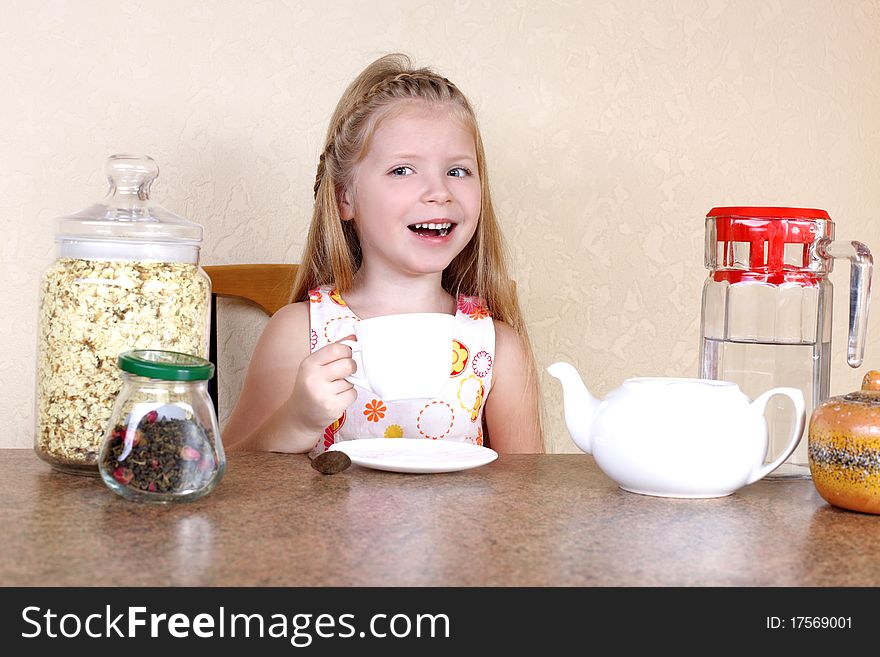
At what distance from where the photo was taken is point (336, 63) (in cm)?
157

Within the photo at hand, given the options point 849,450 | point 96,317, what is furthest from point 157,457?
point 849,450

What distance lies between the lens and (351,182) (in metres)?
1.47

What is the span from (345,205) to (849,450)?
3.07ft


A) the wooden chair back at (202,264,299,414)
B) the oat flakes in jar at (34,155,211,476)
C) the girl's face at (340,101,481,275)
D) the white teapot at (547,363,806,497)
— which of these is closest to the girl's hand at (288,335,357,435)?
the oat flakes in jar at (34,155,211,476)

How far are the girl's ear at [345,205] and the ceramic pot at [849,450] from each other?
88 cm

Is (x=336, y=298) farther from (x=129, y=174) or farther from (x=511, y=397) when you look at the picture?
(x=129, y=174)

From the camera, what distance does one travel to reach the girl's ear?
1.48 metres

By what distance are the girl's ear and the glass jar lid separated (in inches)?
24.6

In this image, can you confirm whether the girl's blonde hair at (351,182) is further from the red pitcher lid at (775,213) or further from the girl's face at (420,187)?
the red pitcher lid at (775,213)

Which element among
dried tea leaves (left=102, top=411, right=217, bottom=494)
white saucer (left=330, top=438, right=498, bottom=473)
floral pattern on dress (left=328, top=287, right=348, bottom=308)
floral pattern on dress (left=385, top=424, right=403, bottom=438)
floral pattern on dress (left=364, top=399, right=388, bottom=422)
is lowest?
floral pattern on dress (left=385, top=424, right=403, bottom=438)

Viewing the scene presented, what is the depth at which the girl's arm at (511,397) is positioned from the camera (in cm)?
149

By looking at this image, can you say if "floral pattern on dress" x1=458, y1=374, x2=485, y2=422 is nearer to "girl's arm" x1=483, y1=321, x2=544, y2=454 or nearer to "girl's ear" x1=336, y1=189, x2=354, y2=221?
"girl's arm" x1=483, y1=321, x2=544, y2=454

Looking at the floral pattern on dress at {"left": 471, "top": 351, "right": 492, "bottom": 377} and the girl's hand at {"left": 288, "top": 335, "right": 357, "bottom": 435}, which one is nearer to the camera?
the girl's hand at {"left": 288, "top": 335, "right": 357, "bottom": 435}
